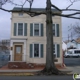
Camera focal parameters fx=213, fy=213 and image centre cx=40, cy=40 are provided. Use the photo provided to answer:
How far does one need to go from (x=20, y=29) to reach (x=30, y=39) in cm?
188

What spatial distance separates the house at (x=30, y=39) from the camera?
27984 millimetres

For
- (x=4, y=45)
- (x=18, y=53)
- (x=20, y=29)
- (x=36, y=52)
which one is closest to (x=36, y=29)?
(x=20, y=29)

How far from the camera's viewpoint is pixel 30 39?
92.8 ft

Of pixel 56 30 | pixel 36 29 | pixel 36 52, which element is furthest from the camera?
pixel 56 30

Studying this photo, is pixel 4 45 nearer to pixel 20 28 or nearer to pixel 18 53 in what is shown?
pixel 18 53

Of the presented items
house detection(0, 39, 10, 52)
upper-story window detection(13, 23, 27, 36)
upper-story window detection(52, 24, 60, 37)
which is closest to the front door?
upper-story window detection(13, 23, 27, 36)

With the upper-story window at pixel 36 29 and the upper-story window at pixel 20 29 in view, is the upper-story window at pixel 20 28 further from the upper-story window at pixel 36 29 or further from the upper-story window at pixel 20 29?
the upper-story window at pixel 36 29

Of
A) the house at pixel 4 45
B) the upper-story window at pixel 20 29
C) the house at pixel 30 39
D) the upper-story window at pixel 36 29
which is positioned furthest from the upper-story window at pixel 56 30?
the house at pixel 4 45

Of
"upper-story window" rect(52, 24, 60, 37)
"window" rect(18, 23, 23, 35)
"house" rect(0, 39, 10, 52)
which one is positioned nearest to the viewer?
"window" rect(18, 23, 23, 35)

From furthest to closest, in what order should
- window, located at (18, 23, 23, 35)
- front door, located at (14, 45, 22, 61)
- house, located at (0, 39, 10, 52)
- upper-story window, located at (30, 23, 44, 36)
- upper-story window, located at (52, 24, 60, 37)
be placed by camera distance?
house, located at (0, 39, 10, 52) → upper-story window, located at (52, 24, 60, 37) → upper-story window, located at (30, 23, 44, 36) → window, located at (18, 23, 23, 35) → front door, located at (14, 45, 22, 61)

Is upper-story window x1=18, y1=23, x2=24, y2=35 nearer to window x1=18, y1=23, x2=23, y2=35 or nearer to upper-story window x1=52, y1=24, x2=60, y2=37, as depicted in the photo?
window x1=18, y1=23, x2=23, y2=35

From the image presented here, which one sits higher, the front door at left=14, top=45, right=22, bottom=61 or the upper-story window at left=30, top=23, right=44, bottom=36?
the upper-story window at left=30, top=23, right=44, bottom=36

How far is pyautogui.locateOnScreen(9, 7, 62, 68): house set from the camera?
91.8ft

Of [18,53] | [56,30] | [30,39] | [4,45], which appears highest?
[4,45]
